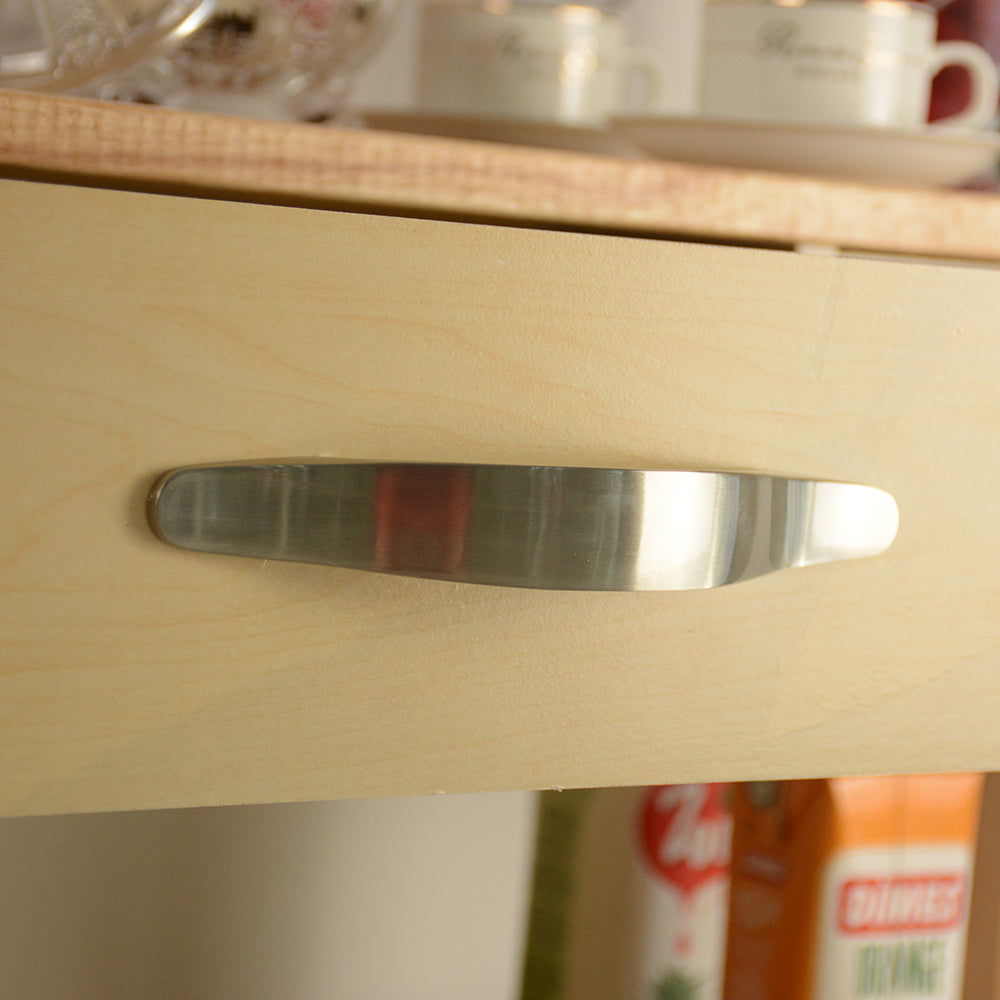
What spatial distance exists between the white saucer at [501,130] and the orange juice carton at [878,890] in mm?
267

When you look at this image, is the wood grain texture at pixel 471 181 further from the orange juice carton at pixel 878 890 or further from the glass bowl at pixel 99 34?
the orange juice carton at pixel 878 890

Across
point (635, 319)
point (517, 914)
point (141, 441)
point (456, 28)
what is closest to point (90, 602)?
point (141, 441)

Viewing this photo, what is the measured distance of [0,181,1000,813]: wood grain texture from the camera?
252 millimetres

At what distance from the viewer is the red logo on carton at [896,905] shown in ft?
1.47

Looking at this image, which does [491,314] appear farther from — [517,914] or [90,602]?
[517,914]

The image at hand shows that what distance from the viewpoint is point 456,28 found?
0.43 m

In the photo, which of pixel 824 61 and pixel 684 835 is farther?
pixel 684 835

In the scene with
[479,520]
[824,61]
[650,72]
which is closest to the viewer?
[479,520]

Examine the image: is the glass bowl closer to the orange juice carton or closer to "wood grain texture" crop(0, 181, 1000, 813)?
"wood grain texture" crop(0, 181, 1000, 813)

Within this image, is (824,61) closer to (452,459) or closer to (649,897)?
(452,459)

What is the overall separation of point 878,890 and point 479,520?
0.28 metres

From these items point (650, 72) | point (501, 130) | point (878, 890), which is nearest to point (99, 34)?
point (501, 130)

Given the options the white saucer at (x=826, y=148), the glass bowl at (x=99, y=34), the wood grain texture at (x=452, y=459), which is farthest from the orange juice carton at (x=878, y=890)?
the glass bowl at (x=99, y=34)

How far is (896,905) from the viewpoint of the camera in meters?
0.45
